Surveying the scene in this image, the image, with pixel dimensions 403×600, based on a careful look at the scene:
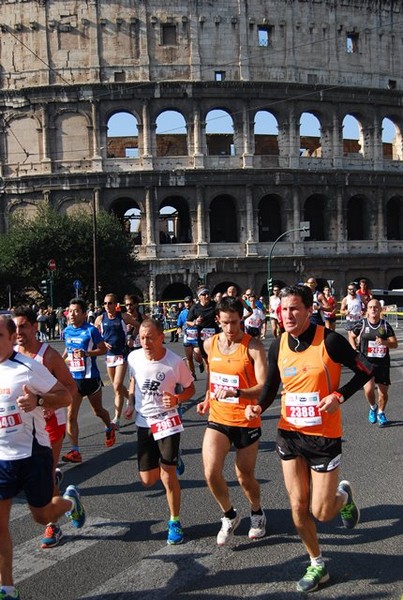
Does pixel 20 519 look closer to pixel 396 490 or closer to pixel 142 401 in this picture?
pixel 142 401

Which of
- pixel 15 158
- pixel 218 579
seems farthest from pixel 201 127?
pixel 218 579

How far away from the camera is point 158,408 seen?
486 centimetres

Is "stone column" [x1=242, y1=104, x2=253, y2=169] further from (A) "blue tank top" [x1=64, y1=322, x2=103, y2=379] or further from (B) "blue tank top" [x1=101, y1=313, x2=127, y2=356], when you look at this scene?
(A) "blue tank top" [x1=64, y1=322, x2=103, y2=379]

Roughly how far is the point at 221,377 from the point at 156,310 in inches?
1027

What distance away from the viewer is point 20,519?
5191 mm

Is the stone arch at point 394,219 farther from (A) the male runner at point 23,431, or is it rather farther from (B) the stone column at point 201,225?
(A) the male runner at point 23,431

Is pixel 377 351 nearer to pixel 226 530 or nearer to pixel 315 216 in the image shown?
pixel 226 530

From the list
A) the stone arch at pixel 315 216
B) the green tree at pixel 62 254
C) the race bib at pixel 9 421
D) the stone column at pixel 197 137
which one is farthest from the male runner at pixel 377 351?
the stone arch at pixel 315 216

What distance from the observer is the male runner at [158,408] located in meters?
4.66

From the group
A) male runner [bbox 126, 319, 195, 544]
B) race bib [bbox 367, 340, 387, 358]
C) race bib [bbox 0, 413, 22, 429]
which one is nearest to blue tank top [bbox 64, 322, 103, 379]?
male runner [bbox 126, 319, 195, 544]

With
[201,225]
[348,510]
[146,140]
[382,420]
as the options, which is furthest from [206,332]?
[146,140]

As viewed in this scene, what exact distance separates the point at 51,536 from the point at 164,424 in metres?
1.18

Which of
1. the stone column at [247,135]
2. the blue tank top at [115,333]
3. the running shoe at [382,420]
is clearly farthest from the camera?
the stone column at [247,135]

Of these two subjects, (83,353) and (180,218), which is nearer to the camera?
(83,353)
